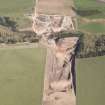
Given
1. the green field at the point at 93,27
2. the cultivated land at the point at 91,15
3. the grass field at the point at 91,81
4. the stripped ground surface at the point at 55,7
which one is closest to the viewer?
the grass field at the point at 91,81

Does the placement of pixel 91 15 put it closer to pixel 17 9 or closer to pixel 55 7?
pixel 55 7

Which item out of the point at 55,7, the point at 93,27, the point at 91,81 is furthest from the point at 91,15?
the point at 91,81

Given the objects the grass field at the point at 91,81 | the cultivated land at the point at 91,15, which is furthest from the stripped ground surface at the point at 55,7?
the grass field at the point at 91,81

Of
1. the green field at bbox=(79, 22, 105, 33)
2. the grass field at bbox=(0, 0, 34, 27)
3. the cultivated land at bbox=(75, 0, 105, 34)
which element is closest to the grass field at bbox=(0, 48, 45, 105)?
the grass field at bbox=(0, 0, 34, 27)

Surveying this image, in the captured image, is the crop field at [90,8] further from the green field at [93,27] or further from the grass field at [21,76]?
the grass field at [21,76]

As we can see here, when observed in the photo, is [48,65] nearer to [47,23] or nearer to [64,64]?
[64,64]

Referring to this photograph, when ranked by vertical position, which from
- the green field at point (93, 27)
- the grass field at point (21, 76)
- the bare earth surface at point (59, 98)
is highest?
the green field at point (93, 27)

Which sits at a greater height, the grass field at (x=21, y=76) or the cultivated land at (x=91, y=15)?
the cultivated land at (x=91, y=15)
